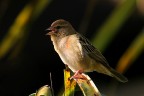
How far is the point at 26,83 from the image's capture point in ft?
22.2

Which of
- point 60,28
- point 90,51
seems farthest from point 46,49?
point 60,28

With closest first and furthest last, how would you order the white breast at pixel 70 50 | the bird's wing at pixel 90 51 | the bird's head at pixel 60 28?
the bird's head at pixel 60 28
the white breast at pixel 70 50
the bird's wing at pixel 90 51

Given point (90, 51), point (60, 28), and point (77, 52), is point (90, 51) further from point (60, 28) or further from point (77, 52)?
point (60, 28)

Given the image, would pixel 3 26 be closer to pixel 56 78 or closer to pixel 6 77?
pixel 6 77

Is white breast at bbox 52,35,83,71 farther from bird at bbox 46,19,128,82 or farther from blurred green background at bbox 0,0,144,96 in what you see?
blurred green background at bbox 0,0,144,96

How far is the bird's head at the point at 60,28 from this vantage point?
3.45 metres

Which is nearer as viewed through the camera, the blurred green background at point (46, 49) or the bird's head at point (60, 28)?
the bird's head at point (60, 28)

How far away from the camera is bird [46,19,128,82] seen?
3.64 meters

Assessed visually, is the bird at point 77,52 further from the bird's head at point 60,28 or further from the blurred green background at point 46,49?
the blurred green background at point 46,49

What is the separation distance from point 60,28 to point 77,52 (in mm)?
222

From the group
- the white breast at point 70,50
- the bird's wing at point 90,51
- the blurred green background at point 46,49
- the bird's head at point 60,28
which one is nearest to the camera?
the bird's head at point 60,28

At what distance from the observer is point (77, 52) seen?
3752 mm

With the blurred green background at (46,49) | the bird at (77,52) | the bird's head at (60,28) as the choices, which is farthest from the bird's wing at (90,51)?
the blurred green background at (46,49)

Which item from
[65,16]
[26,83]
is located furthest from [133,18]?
[26,83]
